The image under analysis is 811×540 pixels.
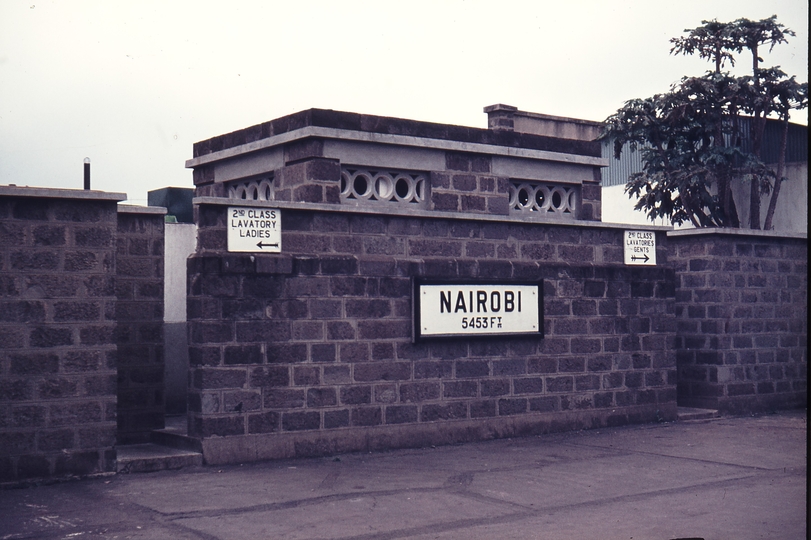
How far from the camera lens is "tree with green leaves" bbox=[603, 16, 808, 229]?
98.3 feet

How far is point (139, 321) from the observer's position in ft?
34.2

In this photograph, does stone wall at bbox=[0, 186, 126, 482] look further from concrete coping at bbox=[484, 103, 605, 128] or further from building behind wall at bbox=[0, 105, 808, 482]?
concrete coping at bbox=[484, 103, 605, 128]

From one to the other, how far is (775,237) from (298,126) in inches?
309

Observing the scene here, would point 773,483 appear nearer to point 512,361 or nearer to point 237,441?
point 512,361

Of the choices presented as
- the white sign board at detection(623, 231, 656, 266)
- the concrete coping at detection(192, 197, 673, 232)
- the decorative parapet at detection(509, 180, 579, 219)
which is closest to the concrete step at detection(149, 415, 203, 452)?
the concrete coping at detection(192, 197, 673, 232)

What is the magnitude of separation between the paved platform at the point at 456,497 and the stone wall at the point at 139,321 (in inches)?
60.5

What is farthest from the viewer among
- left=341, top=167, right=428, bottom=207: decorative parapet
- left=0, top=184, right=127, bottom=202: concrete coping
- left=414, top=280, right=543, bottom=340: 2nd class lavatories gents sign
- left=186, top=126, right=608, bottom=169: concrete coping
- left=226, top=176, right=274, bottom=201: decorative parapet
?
left=226, top=176, right=274, bottom=201: decorative parapet

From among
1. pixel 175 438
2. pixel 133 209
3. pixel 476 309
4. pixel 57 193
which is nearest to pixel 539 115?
pixel 476 309

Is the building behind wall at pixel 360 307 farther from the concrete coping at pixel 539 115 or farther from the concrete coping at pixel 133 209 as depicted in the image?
the concrete coping at pixel 539 115

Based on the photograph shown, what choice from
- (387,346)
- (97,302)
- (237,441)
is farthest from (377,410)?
(97,302)

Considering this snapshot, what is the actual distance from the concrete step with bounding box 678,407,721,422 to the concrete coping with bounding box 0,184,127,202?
8.30 metres

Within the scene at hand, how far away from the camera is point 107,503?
7.59m

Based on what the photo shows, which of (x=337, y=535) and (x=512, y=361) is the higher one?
(x=512, y=361)

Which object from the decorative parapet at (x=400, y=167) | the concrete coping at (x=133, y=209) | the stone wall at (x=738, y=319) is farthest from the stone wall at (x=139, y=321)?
the stone wall at (x=738, y=319)
